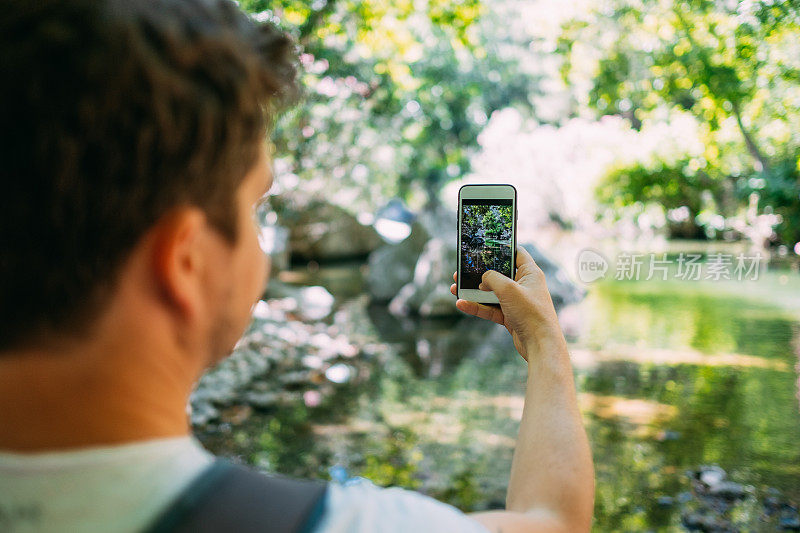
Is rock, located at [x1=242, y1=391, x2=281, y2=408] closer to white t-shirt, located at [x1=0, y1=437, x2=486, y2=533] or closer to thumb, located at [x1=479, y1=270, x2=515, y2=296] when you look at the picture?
thumb, located at [x1=479, y1=270, x2=515, y2=296]

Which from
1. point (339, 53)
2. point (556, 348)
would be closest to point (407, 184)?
point (339, 53)

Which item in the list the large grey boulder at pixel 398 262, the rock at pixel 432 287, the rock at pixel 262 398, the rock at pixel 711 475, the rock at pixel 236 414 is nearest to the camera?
the rock at pixel 711 475

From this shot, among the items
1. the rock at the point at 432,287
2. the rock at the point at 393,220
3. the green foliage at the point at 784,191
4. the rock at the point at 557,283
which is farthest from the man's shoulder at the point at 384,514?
the rock at the point at 393,220

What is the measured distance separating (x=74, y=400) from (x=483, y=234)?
874mm

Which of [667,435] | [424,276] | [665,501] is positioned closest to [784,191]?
[667,435]

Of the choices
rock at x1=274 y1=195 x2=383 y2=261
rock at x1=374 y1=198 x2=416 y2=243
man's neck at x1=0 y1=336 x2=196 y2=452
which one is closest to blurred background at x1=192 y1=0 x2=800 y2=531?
man's neck at x1=0 y1=336 x2=196 y2=452

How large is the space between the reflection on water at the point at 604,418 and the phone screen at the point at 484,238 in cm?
174

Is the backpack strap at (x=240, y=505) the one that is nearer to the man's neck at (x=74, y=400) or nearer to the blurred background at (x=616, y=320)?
the man's neck at (x=74, y=400)

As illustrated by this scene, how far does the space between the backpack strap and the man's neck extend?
7 cm

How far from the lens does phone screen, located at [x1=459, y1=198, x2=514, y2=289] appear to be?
1191mm

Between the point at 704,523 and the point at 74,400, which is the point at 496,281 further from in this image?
the point at 704,523

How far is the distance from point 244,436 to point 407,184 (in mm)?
10592

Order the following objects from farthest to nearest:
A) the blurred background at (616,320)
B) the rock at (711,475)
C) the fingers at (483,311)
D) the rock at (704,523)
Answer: the blurred background at (616,320), the rock at (711,475), the rock at (704,523), the fingers at (483,311)

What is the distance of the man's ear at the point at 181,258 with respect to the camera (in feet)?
1.61
